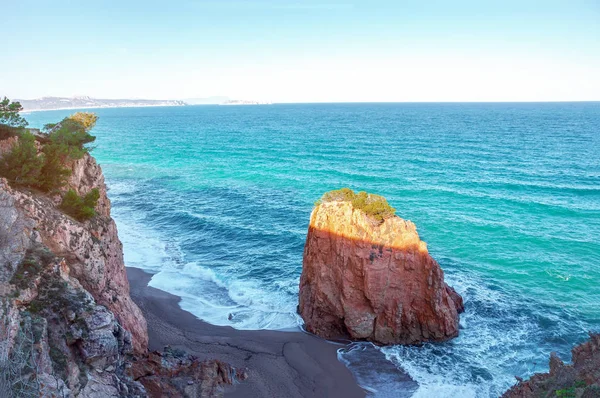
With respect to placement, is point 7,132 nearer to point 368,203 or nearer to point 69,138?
point 69,138

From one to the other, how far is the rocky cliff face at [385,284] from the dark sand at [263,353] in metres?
2.46

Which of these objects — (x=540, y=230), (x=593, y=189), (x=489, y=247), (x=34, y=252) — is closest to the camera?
(x=34, y=252)

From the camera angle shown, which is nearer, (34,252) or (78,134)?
(34,252)

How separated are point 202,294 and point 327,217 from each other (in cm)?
1251

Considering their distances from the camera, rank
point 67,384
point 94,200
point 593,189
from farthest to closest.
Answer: point 593,189 < point 94,200 < point 67,384

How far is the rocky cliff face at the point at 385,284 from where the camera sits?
78.4 feet

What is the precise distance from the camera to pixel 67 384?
12.6 meters

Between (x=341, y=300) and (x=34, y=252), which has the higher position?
(x=34, y=252)

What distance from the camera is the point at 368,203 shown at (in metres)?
25.5

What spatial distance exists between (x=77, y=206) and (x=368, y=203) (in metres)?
16.9

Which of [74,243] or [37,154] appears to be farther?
[37,154]

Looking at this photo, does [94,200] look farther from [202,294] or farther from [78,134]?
[202,294]

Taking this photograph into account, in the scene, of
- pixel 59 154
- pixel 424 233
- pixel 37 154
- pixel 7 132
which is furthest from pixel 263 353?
Answer: pixel 424 233

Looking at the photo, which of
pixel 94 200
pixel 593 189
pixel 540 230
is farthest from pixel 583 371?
pixel 593 189
